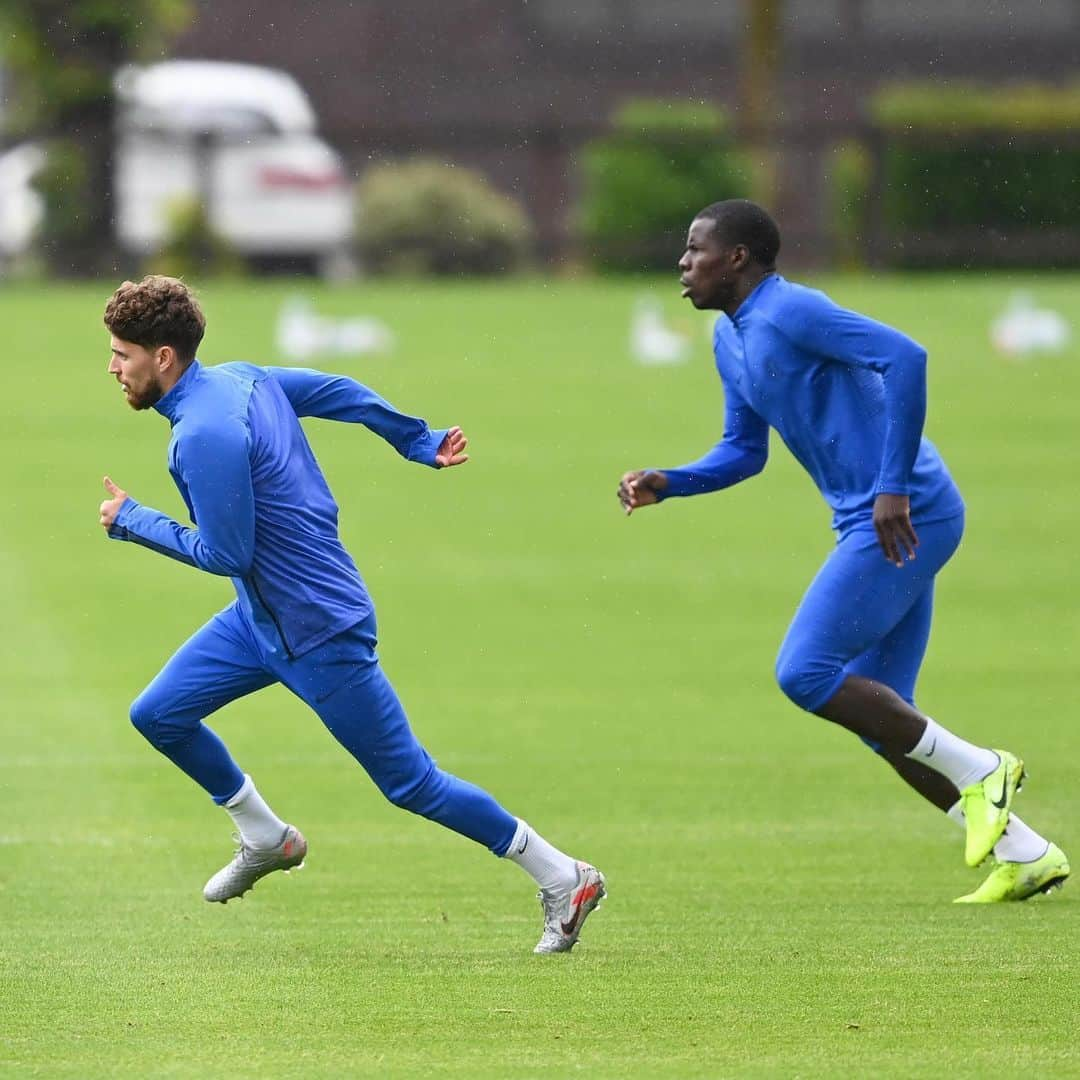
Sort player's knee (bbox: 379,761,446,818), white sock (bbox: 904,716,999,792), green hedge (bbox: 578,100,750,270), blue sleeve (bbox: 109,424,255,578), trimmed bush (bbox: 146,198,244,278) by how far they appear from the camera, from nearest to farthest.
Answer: blue sleeve (bbox: 109,424,255,578) → player's knee (bbox: 379,761,446,818) → white sock (bbox: 904,716,999,792) → trimmed bush (bbox: 146,198,244,278) → green hedge (bbox: 578,100,750,270)

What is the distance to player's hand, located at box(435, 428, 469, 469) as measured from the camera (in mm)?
7699

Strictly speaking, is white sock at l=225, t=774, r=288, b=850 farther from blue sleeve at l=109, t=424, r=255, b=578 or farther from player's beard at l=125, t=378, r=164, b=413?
player's beard at l=125, t=378, r=164, b=413

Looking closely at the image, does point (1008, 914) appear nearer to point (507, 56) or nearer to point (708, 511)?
point (708, 511)

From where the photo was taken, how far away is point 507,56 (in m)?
48.3

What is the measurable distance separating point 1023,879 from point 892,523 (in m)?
1.31

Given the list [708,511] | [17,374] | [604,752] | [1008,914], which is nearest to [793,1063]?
[1008,914]

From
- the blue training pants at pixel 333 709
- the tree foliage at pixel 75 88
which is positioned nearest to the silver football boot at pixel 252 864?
the blue training pants at pixel 333 709

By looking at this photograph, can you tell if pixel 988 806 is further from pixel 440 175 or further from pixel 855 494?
pixel 440 175

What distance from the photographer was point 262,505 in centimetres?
721

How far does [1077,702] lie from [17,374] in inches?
676

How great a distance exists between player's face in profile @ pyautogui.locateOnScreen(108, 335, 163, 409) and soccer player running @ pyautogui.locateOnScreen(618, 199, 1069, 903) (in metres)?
2.01

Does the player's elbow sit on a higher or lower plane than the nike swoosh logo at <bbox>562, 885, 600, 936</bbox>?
higher

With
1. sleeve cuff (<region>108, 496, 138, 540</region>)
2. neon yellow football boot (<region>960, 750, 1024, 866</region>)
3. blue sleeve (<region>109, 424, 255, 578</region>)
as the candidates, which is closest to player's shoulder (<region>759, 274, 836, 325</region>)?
neon yellow football boot (<region>960, 750, 1024, 866</region>)

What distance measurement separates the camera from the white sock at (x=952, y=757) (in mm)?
8242
